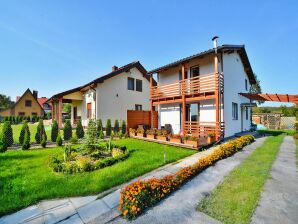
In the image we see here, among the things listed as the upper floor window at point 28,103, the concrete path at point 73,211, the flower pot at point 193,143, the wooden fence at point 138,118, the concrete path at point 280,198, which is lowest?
the concrete path at point 73,211

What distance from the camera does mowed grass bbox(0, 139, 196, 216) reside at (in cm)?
424

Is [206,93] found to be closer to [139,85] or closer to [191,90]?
[191,90]

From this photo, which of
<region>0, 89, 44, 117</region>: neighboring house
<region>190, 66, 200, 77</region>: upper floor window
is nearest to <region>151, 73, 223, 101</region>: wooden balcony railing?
<region>190, 66, 200, 77</region>: upper floor window

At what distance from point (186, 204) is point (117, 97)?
15939 millimetres

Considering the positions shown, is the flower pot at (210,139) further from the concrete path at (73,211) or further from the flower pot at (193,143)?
the concrete path at (73,211)

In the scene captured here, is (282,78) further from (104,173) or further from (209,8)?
(104,173)

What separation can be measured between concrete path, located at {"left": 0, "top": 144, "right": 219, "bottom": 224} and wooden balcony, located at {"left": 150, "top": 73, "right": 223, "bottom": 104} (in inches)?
367

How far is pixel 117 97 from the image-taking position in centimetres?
1870

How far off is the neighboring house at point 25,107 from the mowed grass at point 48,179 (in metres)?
39.4

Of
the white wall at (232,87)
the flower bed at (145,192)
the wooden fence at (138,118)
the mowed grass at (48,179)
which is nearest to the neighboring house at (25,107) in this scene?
the wooden fence at (138,118)

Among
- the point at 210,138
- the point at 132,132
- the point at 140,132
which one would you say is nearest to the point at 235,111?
the point at 210,138

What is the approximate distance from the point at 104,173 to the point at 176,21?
38.7ft

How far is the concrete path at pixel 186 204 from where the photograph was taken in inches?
131

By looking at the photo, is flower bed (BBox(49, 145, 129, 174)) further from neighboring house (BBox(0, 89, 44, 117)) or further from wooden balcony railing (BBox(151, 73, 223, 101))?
neighboring house (BBox(0, 89, 44, 117))
